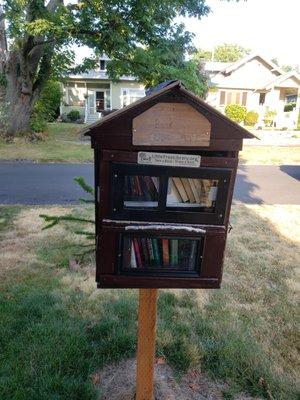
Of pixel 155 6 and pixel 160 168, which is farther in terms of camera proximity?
pixel 155 6

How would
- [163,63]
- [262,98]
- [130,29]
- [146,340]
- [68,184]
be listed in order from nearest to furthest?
[146,340], [68,184], [130,29], [163,63], [262,98]

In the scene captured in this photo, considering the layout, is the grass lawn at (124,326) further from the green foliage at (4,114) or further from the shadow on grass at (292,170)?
the green foliage at (4,114)

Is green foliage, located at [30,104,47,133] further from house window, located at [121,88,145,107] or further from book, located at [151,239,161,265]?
book, located at [151,239,161,265]

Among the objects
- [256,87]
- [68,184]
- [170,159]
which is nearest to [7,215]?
[68,184]

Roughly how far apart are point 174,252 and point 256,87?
29.6 m

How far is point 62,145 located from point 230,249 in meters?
11.3

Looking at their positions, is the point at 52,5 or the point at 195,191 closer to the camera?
the point at 195,191

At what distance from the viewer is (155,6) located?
873 cm

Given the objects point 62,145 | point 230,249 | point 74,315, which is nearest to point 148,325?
point 74,315

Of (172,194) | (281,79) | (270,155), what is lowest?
(270,155)

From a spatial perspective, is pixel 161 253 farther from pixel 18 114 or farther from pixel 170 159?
pixel 18 114

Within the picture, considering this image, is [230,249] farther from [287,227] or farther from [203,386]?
[203,386]

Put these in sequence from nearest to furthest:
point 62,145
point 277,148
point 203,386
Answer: point 203,386 < point 62,145 < point 277,148

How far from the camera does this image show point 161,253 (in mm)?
1909
